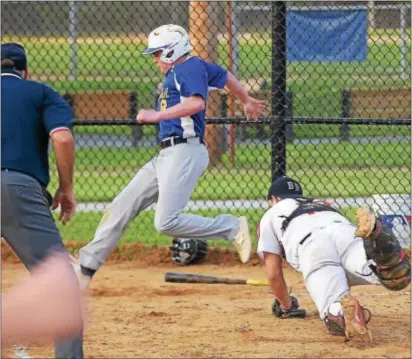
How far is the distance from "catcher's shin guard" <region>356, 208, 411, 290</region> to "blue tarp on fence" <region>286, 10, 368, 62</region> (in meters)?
4.08

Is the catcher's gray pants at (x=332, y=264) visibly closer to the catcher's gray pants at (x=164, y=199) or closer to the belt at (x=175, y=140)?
the catcher's gray pants at (x=164, y=199)

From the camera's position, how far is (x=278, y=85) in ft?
33.2

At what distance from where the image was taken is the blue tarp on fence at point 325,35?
11.4 m

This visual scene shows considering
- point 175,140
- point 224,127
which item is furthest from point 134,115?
point 175,140

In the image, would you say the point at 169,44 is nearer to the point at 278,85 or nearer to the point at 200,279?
the point at 278,85

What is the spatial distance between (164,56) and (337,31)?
11.3 feet

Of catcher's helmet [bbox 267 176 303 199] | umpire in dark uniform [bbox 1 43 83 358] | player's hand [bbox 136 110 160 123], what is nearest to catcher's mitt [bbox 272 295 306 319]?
catcher's helmet [bbox 267 176 303 199]

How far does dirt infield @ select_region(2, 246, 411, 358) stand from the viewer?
7270 millimetres

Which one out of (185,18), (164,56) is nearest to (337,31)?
(164,56)

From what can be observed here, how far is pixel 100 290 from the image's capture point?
938 cm

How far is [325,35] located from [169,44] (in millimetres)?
3522

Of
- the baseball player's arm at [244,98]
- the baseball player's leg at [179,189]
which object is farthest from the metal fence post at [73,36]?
the baseball player's leg at [179,189]

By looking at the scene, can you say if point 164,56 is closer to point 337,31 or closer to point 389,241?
point 389,241

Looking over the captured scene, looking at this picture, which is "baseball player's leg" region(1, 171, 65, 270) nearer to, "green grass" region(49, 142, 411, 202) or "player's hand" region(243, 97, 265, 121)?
"player's hand" region(243, 97, 265, 121)
